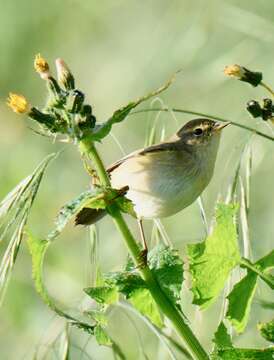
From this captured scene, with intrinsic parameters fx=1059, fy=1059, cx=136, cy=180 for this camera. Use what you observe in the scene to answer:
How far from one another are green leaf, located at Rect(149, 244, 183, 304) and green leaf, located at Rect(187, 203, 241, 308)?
0.15 feet

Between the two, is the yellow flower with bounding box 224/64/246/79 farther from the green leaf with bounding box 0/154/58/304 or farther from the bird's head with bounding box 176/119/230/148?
the bird's head with bounding box 176/119/230/148

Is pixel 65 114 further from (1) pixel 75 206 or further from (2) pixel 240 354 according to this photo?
(2) pixel 240 354

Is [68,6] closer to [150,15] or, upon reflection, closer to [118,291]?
A: [150,15]

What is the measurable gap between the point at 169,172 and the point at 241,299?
1.28 meters

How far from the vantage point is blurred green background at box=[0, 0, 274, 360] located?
3404 mm

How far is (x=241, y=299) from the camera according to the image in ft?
5.44

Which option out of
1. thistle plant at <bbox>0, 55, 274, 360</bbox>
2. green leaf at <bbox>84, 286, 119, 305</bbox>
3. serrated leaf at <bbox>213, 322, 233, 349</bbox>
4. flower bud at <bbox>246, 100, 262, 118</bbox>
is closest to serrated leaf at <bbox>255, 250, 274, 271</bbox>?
thistle plant at <bbox>0, 55, 274, 360</bbox>

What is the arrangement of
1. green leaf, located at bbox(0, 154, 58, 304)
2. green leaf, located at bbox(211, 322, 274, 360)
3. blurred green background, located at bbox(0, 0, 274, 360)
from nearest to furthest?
green leaf, located at bbox(211, 322, 274, 360)
green leaf, located at bbox(0, 154, 58, 304)
blurred green background, located at bbox(0, 0, 274, 360)

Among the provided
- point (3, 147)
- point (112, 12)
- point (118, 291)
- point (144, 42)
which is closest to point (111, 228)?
point (3, 147)

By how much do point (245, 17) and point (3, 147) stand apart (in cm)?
193

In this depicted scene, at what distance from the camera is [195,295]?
1656 mm

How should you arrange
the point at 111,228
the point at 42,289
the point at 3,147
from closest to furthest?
the point at 42,289 → the point at 111,228 → the point at 3,147

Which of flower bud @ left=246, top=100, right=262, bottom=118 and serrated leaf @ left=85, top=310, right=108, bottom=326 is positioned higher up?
flower bud @ left=246, top=100, right=262, bottom=118

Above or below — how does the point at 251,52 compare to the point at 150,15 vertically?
below
